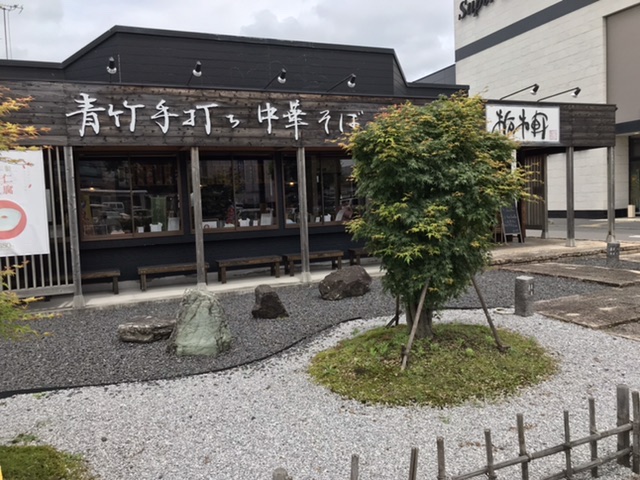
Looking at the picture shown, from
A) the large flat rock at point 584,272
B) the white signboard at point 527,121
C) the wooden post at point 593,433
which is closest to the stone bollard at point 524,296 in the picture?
the large flat rock at point 584,272

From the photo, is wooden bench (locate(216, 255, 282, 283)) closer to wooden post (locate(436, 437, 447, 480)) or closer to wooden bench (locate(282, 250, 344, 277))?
wooden bench (locate(282, 250, 344, 277))

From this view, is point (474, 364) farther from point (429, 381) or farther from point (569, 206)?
point (569, 206)

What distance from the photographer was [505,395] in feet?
14.2

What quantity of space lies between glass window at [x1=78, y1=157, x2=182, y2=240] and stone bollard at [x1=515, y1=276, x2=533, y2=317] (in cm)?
741

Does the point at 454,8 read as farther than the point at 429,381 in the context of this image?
Yes

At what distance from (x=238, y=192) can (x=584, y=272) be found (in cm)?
786

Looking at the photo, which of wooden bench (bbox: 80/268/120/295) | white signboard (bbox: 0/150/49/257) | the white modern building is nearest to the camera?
white signboard (bbox: 0/150/49/257)

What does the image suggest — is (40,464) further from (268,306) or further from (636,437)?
(268,306)

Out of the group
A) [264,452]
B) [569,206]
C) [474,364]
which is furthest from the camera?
[569,206]

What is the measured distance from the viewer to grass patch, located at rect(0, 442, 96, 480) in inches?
121

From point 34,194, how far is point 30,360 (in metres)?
3.43

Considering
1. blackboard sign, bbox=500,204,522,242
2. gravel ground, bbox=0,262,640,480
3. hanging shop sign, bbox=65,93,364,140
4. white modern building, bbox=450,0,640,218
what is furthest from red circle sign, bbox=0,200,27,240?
white modern building, bbox=450,0,640,218

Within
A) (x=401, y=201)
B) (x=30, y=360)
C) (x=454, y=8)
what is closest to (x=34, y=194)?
(x=30, y=360)

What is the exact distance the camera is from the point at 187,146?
923 cm
